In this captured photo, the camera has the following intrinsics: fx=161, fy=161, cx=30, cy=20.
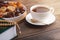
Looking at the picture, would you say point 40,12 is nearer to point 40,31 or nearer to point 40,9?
point 40,9

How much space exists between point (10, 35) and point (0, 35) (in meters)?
0.07

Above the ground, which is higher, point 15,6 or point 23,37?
point 15,6

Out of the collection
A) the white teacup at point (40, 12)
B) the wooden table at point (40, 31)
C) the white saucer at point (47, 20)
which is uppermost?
the white teacup at point (40, 12)

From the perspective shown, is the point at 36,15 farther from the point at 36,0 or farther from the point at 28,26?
the point at 36,0

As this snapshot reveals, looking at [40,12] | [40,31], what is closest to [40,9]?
[40,12]

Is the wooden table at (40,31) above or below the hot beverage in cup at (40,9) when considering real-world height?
below

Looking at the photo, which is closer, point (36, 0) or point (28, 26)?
point (28, 26)

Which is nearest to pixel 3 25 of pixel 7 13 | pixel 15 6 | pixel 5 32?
pixel 5 32

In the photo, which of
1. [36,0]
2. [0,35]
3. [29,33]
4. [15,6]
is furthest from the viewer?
[36,0]

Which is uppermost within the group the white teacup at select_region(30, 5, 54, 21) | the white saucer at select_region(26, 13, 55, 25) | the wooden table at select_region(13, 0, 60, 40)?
the white teacup at select_region(30, 5, 54, 21)

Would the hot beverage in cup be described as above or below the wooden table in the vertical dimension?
above

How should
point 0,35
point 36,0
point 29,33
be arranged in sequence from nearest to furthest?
1. point 0,35
2. point 29,33
3. point 36,0

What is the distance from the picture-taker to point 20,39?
0.91 meters

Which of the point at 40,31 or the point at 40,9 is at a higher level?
the point at 40,9
